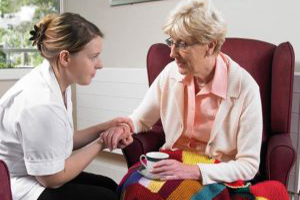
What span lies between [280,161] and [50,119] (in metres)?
0.89

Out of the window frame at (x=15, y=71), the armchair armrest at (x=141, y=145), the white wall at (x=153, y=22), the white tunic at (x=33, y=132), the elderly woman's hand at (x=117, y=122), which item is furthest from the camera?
the window frame at (x=15, y=71)

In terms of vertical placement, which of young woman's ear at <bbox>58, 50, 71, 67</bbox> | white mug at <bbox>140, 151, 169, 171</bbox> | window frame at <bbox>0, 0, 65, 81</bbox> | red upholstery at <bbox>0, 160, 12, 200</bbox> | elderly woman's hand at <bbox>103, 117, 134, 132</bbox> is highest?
young woman's ear at <bbox>58, 50, 71, 67</bbox>

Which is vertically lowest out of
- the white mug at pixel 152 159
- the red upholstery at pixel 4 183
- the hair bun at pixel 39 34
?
the white mug at pixel 152 159

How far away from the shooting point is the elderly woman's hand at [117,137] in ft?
4.62

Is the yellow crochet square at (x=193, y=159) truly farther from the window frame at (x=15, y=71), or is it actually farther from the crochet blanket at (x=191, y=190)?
the window frame at (x=15, y=71)

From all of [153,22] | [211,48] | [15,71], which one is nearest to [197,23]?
[211,48]

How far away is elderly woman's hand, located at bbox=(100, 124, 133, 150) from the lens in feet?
4.62

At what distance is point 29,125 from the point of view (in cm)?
111

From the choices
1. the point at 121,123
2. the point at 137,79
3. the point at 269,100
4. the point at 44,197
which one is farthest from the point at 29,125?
the point at 137,79

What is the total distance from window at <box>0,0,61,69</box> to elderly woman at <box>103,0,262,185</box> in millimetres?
1947

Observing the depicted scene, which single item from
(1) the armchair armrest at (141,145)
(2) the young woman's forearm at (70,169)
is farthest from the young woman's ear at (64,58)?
(1) the armchair armrest at (141,145)

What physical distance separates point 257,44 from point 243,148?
708 millimetres

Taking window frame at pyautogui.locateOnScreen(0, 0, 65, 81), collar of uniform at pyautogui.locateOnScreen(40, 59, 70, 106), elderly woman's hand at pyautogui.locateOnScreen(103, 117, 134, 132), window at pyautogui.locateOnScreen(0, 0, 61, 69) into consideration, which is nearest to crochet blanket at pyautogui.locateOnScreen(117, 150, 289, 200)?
elderly woman's hand at pyautogui.locateOnScreen(103, 117, 134, 132)

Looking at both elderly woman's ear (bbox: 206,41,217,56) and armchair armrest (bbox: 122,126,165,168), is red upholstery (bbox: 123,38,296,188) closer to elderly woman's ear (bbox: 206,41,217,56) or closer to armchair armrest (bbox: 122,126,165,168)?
armchair armrest (bbox: 122,126,165,168)
